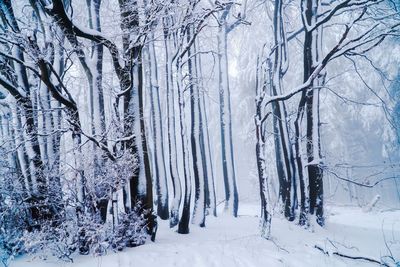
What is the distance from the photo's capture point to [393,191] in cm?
2862

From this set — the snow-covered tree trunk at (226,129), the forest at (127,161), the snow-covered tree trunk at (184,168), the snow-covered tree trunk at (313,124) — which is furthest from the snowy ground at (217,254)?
the snow-covered tree trunk at (226,129)

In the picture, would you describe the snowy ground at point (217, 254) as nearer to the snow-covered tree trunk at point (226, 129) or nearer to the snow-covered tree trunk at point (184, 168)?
the snow-covered tree trunk at point (184, 168)

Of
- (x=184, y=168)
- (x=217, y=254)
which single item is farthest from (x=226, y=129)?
(x=217, y=254)

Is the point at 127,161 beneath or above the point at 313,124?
beneath

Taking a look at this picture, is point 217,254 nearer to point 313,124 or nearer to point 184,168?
point 184,168

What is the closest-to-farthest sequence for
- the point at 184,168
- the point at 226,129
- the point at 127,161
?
the point at 127,161
the point at 184,168
the point at 226,129

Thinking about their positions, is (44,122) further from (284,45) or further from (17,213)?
(284,45)

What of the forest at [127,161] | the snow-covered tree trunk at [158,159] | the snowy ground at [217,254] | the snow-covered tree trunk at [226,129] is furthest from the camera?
the snow-covered tree trunk at [226,129]

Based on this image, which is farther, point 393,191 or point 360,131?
point 393,191

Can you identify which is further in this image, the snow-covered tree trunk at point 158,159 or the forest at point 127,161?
the snow-covered tree trunk at point 158,159

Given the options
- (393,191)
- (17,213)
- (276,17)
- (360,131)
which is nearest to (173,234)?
(17,213)

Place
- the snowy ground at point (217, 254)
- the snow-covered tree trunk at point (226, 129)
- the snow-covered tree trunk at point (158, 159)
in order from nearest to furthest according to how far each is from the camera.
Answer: the snowy ground at point (217, 254), the snow-covered tree trunk at point (158, 159), the snow-covered tree trunk at point (226, 129)

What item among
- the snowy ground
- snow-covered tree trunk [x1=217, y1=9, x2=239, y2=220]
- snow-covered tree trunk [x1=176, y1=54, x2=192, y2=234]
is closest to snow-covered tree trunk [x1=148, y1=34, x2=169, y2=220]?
snow-covered tree trunk [x1=176, y1=54, x2=192, y2=234]

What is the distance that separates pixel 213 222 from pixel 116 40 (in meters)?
6.45
